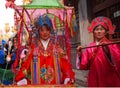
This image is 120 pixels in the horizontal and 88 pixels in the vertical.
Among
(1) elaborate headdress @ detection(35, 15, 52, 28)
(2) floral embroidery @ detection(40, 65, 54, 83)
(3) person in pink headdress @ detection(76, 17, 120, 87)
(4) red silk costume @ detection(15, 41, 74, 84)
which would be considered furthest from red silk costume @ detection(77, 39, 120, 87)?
(1) elaborate headdress @ detection(35, 15, 52, 28)

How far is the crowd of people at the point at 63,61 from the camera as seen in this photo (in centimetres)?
409

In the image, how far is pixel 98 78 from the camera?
13.5 feet

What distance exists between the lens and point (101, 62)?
4.12 meters

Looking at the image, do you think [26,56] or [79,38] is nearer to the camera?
[26,56]

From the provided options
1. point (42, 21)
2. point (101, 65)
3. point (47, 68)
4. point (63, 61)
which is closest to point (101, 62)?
point (101, 65)

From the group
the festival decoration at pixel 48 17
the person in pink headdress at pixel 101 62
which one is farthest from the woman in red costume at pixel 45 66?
the person in pink headdress at pixel 101 62

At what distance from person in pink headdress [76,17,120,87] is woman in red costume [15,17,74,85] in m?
0.30

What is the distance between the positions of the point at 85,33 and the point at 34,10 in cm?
584

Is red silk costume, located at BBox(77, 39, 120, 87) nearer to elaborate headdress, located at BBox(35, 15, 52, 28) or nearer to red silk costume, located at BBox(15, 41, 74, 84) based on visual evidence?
red silk costume, located at BBox(15, 41, 74, 84)

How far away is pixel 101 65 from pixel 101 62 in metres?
0.04

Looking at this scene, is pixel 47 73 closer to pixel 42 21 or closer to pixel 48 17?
pixel 42 21

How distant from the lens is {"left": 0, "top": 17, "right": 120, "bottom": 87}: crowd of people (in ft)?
13.4

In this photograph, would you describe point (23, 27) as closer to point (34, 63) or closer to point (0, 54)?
point (34, 63)

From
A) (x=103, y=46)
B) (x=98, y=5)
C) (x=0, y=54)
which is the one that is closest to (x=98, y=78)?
(x=103, y=46)
